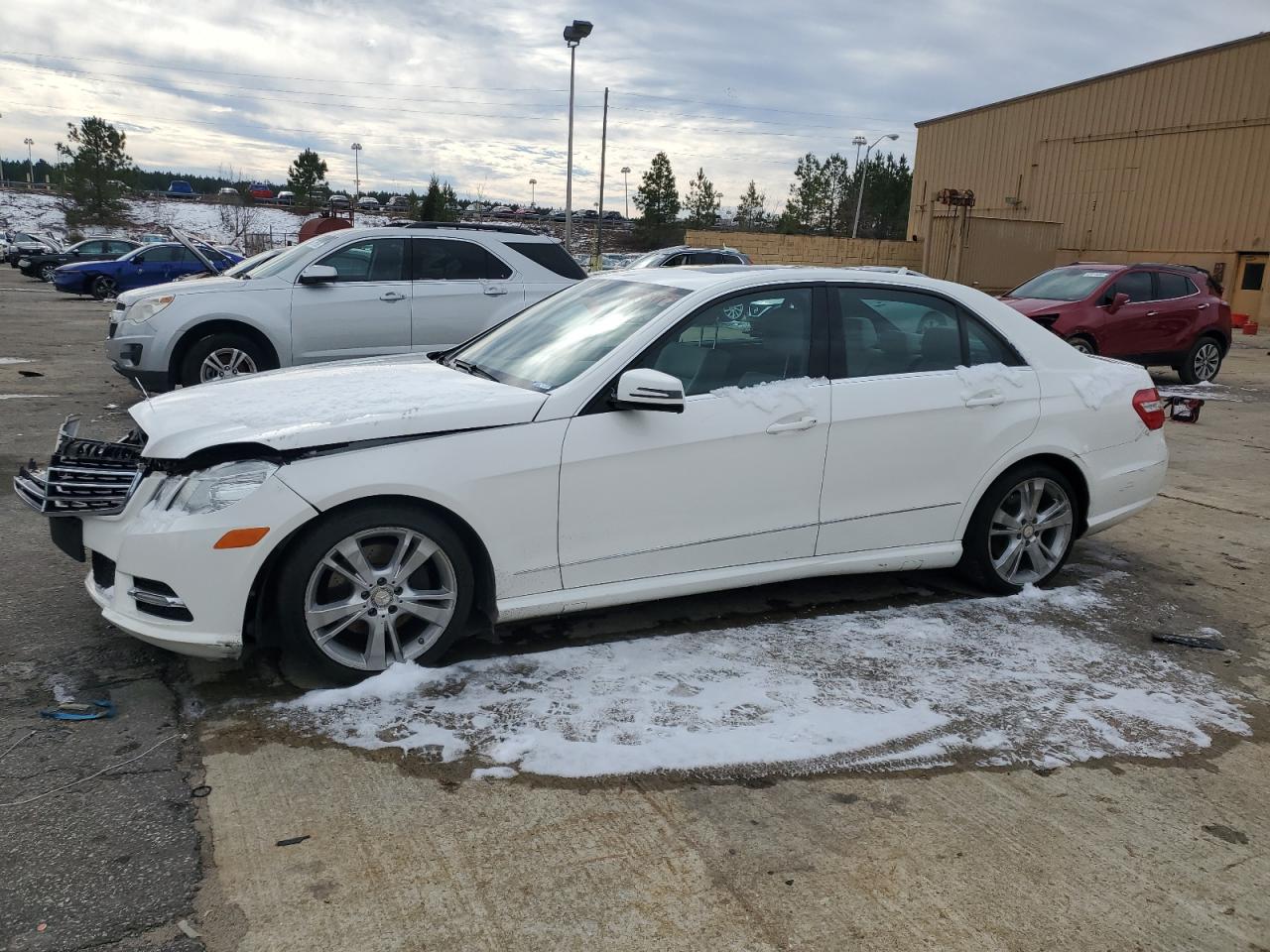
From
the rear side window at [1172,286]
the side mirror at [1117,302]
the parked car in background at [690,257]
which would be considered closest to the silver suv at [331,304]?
the side mirror at [1117,302]

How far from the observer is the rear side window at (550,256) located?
973 cm

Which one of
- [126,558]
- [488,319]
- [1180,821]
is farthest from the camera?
[488,319]

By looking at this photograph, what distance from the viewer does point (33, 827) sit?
2707mm

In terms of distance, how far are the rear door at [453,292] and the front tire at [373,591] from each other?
576cm

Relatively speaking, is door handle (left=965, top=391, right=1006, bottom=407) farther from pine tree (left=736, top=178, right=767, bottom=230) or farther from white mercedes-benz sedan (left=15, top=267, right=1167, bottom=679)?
pine tree (left=736, top=178, right=767, bottom=230)

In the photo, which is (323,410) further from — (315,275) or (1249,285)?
(1249,285)

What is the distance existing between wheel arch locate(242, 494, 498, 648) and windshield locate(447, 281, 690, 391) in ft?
2.24

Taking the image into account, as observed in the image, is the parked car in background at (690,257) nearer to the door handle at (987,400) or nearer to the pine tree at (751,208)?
the door handle at (987,400)

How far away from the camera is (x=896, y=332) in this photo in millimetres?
4504

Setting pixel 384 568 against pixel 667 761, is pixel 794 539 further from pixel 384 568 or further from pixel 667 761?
Answer: pixel 384 568

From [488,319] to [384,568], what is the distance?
612 cm

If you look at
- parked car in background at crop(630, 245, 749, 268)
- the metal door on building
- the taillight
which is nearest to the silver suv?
the taillight

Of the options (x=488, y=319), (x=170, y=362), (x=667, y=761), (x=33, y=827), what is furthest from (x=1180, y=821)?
(x=170, y=362)

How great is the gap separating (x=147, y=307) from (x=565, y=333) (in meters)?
5.90
